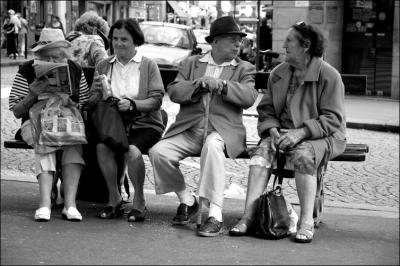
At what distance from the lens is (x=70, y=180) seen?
6285mm

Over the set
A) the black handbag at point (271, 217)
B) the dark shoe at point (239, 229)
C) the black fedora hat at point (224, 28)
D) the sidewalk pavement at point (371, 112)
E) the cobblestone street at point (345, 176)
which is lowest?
the sidewalk pavement at point (371, 112)

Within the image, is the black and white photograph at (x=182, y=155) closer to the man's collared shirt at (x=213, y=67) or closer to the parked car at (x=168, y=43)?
the man's collared shirt at (x=213, y=67)

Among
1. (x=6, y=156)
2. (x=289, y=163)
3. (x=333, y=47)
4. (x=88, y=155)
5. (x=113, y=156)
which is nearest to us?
(x=289, y=163)

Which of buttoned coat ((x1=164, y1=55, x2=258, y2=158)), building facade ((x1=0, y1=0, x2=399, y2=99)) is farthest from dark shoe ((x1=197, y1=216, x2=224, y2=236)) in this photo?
building facade ((x1=0, y1=0, x2=399, y2=99))

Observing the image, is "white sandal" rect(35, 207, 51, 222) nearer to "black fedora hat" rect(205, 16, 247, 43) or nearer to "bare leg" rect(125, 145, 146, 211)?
"bare leg" rect(125, 145, 146, 211)

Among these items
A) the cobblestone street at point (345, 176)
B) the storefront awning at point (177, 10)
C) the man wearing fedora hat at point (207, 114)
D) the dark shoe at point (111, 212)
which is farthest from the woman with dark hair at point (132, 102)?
the storefront awning at point (177, 10)

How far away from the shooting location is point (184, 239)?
5707 mm

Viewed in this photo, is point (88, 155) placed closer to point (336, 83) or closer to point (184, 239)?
point (184, 239)

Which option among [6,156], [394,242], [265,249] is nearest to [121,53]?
[265,249]

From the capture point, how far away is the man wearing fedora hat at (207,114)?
6074 millimetres

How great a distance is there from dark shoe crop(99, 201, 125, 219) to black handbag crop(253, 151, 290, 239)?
3.58 feet

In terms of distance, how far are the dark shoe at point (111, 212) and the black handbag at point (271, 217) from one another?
1.09 m

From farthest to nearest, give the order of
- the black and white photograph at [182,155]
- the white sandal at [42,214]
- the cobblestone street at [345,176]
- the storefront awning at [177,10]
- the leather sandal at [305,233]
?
the storefront awning at [177,10] → the cobblestone street at [345,176] → the white sandal at [42,214] → the leather sandal at [305,233] → the black and white photograph at [182,155]

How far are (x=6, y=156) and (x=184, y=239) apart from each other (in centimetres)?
453
